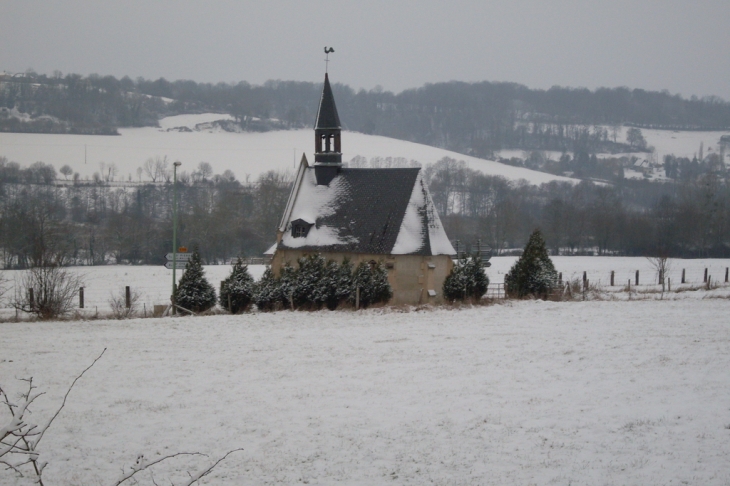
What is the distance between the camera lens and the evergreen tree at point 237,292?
32.2m

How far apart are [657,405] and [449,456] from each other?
202 inches

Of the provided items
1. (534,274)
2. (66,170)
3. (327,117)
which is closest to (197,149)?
(66,170)

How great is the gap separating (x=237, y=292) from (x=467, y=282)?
974cm

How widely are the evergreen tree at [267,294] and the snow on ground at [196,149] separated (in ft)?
228

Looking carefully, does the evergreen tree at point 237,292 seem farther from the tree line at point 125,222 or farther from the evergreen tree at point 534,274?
the tree line at point 125,222

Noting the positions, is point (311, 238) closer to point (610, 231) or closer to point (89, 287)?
point (89, 287)

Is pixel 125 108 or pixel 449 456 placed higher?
pixel 125 108

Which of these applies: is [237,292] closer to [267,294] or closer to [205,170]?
[267,294]

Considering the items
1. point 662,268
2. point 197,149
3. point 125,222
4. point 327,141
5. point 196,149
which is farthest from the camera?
point 197,149

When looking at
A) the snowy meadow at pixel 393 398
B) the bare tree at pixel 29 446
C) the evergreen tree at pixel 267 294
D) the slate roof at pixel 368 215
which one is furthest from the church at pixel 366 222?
the bare tree at pixel 29 446

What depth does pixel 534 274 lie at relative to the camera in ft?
109

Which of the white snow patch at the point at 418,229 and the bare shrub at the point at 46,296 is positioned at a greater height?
the white snow patch at the point at 418,229

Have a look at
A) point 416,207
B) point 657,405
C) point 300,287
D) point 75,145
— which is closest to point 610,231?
point 416,207

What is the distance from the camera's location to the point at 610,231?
8825cm
